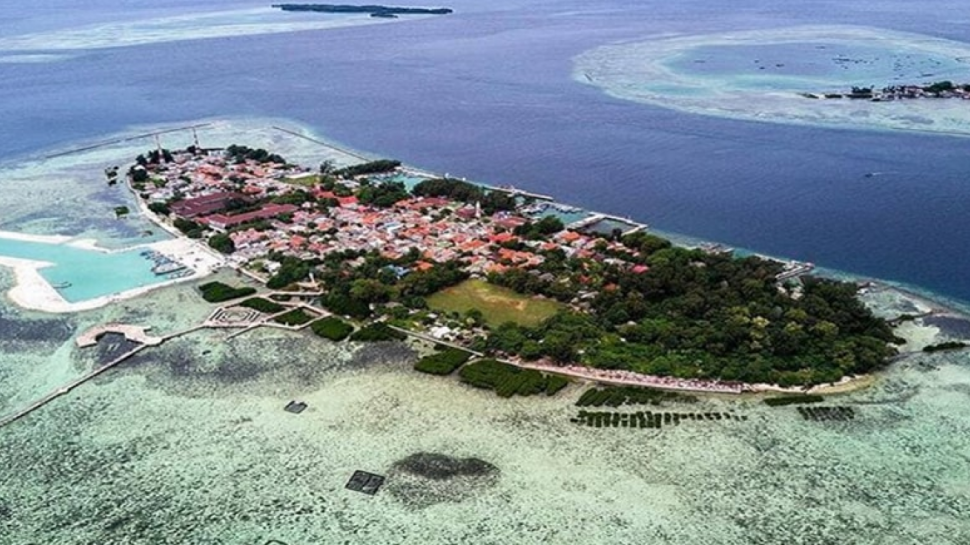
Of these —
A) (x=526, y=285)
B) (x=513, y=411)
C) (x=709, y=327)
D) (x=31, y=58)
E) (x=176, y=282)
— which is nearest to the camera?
(x=513, y=411)

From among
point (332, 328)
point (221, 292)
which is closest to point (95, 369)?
point (221, 292)

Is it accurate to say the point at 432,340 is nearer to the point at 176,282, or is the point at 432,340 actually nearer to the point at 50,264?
the point at 176,282

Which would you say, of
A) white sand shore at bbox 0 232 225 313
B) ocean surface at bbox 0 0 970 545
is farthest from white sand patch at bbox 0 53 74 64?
white sand shore at bbox 0 232 225 313

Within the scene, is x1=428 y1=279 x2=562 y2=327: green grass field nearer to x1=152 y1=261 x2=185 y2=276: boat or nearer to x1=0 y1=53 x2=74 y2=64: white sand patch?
x1=152 y1=261 x2=185 y2=276: boat

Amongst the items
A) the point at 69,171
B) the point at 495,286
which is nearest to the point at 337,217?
the point at 495,286

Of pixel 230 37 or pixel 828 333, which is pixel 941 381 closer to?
pixel 828 333

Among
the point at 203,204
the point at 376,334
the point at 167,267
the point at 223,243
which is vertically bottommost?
the point at 376,334
